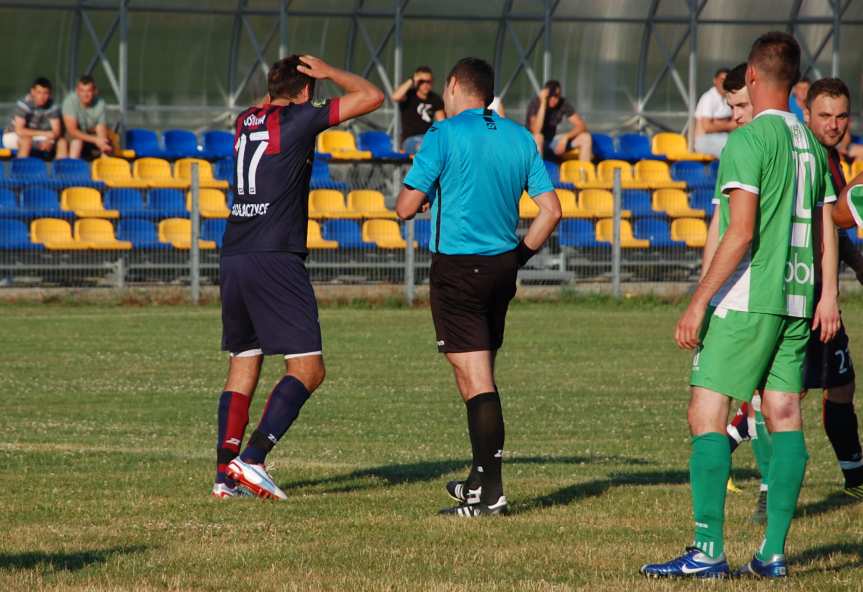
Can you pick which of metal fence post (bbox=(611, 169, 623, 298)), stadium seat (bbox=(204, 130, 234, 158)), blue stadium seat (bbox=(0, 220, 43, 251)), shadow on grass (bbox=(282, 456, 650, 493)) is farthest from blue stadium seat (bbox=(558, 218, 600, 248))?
shadow on grass (bbox=(282, 456, 650, 493))

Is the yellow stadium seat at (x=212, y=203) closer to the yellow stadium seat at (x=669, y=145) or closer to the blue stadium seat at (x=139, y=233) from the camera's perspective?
the blue stadium seat at (x=139, y=233)

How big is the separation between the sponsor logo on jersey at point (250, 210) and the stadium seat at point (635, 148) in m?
20.6

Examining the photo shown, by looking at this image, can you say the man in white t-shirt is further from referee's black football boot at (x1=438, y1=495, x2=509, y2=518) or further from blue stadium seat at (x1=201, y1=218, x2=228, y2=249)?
referee's black football boot at (x1=438, y1=495, x2=509, y2=518)

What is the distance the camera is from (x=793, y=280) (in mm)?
5789

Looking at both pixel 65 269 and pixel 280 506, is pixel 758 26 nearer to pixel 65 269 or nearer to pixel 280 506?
Result: pixel 65 269

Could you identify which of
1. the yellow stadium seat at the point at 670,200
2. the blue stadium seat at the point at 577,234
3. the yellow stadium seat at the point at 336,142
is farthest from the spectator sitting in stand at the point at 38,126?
the yellow stadium seat at the point at 670,200

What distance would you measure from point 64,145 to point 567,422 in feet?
45.7

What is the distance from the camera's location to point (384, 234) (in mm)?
22500

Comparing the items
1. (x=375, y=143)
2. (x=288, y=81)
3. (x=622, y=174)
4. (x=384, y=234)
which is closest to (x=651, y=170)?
(x=622, y=174)

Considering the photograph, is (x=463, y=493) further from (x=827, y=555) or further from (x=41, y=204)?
(x=41, y=204)

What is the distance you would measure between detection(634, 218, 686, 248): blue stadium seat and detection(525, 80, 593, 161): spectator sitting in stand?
6.50ft

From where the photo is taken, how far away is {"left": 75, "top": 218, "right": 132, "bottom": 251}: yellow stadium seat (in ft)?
69.6

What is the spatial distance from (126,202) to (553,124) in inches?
279

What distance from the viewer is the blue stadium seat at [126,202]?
21.9 m
